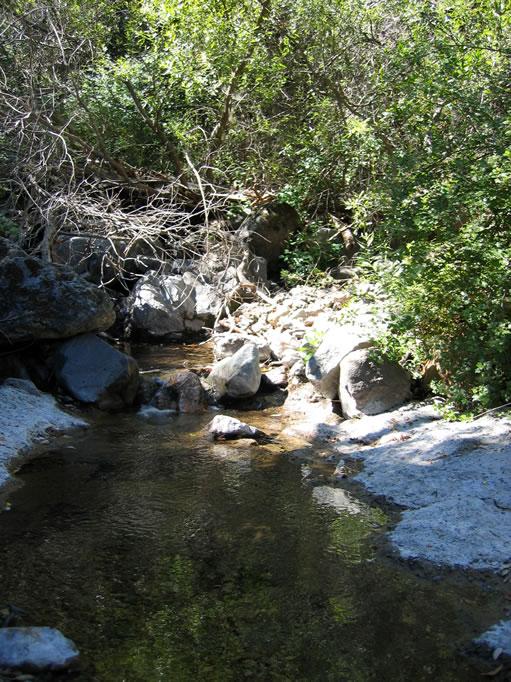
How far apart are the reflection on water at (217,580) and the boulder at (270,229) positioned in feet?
24.5

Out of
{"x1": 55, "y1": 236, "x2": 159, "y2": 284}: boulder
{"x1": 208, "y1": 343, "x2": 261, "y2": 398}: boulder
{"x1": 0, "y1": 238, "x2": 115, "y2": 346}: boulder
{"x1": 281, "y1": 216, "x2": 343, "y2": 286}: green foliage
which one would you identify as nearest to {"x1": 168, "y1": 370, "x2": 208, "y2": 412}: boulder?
{"x1": 208, "y1": 343, "x2": 261, "y2": 398}: boulder

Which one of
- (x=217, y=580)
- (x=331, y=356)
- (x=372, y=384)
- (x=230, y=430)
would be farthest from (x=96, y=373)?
(x=217, y=580)

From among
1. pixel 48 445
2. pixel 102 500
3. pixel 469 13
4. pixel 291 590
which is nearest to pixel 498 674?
pixel 291 590

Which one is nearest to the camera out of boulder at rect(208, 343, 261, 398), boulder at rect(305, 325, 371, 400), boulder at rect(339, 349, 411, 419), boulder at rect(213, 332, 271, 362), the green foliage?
boulder at rect(339, 349, 411, 419)

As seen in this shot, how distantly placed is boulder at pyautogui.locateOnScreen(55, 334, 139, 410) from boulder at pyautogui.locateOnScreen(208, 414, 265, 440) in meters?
1.46

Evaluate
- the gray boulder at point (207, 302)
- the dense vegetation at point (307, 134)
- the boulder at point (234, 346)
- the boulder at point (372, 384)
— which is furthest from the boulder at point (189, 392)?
the gray boulder at point (207, 302)

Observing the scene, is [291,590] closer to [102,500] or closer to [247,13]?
[102,500]

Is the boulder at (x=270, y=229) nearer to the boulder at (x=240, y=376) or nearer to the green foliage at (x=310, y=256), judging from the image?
the green foliage at (x=310, y=256)

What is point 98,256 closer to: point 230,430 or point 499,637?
point 230,430

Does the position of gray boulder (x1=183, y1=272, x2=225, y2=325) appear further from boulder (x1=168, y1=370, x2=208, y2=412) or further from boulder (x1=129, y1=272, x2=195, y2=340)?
boulder (x1=168, y1=370, x2=208, y2=412)

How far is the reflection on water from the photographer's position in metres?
3.11

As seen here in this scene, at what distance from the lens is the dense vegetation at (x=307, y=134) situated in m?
6.02

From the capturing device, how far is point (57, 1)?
33.8ft

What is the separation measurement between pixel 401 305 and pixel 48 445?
3.88m
